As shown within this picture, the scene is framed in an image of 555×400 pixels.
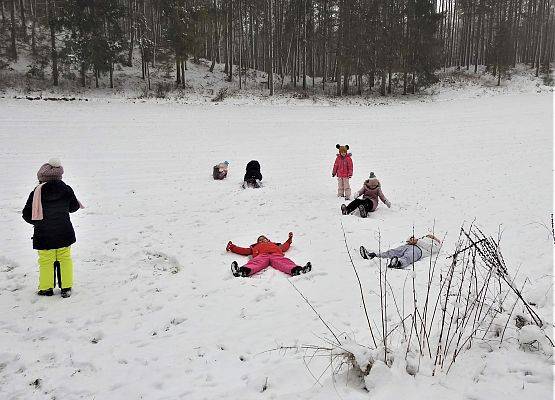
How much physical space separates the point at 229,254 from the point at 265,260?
96 centimetres

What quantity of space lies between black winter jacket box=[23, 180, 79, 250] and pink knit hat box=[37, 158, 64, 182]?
7 centimetres

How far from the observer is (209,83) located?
33188 mm

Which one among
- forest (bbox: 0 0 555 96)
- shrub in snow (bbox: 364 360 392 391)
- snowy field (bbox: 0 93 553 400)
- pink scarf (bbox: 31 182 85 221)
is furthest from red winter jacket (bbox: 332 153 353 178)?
forest (bbox: 0 0 555 96)

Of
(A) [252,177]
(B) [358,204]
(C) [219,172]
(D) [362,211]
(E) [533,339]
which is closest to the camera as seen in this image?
(E) [533,339]

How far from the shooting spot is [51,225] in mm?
5219

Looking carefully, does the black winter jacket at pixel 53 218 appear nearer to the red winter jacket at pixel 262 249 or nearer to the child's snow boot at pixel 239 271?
the child's snow boot at pixel 239 271

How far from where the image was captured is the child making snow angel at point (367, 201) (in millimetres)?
9180

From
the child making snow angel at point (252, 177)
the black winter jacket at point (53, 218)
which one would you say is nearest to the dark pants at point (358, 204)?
the child making snow angel at point (252, 177)

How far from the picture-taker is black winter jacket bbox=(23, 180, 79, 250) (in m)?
5.17

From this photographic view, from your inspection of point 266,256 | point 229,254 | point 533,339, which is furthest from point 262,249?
point 533,339

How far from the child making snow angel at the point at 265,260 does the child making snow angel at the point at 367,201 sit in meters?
2.51

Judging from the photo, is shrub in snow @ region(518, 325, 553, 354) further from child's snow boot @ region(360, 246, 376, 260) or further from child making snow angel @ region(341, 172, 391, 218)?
child making snow angel @ region(341, 172, 391, 218)

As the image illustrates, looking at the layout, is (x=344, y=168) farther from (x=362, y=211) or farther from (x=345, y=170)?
(x=362, y=211)

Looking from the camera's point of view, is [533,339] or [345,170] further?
[345,170]
